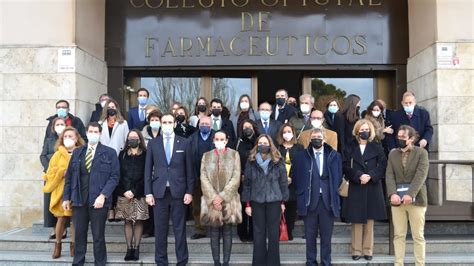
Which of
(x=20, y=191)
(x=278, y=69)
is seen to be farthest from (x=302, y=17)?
(x=20, y=191)

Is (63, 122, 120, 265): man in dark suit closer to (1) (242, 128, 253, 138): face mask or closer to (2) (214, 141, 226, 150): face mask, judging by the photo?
(2) (214, 141, 226, 150): face mask

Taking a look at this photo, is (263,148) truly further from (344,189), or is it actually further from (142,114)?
(142,114)

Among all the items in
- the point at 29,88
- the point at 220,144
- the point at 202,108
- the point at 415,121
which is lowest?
the point at 220,144

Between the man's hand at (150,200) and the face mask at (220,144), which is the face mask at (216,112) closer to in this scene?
the face mask at (220,144)

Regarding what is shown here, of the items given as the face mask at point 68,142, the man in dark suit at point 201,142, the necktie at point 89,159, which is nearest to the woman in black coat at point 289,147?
the man in dark suit at point 201,142

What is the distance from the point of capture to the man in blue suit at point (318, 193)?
21.3 ft

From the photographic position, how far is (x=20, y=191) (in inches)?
358

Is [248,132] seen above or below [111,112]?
below

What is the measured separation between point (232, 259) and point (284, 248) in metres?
0.89

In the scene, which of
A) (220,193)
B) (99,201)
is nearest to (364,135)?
(220,193)

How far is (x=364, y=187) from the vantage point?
22.4 feet

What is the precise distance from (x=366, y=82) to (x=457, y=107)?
2572 millimetres

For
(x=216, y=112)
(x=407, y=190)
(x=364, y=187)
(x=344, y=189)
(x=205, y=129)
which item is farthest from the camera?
(x=216, y=112)

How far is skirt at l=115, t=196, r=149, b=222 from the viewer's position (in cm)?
679
